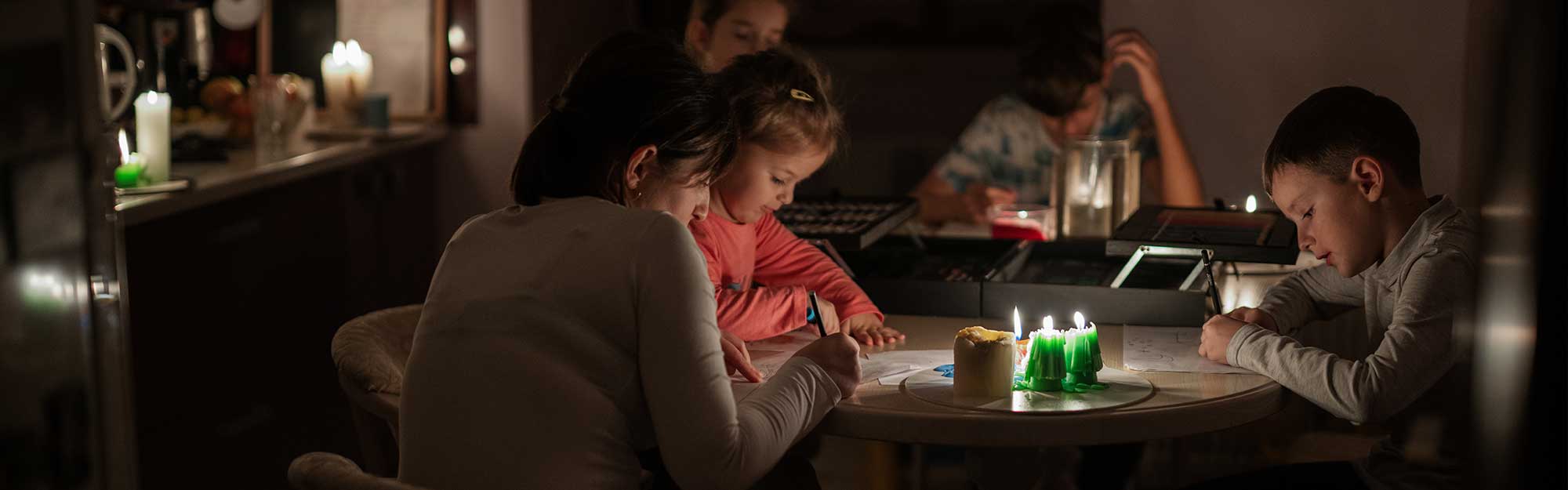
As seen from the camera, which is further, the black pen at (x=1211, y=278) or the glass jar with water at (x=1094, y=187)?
the glass jar with water at (x=1094, y=187)

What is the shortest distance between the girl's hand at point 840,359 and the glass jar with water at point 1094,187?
103 centimetres

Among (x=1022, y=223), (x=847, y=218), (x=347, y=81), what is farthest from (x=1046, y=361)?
(x=347, y=81)

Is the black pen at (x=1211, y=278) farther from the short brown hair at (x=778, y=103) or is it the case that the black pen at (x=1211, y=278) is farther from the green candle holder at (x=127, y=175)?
the green candle holder at (x=127, y=175)

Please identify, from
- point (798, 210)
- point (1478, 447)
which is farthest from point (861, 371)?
point (1478, 447)

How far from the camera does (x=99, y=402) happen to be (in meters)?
1.06

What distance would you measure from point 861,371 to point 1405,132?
26.5 inches

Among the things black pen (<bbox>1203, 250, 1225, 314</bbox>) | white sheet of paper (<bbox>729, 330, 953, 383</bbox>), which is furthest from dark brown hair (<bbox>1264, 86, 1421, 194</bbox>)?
white sheet of paper (<bbox>729, 330, 953, 383</bbox>)

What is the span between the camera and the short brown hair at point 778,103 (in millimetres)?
1902

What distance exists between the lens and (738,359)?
156 centimetres

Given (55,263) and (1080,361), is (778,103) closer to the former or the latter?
(1080,361)

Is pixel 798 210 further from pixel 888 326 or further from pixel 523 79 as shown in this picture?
pixel 523 79

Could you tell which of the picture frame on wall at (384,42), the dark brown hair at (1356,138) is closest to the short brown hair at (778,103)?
the dark brown hair at (1356,138)

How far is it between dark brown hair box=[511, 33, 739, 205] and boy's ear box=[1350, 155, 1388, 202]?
2.48ft

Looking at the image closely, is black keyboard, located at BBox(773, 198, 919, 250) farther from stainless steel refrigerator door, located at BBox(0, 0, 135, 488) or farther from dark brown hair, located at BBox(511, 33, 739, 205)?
stainless steel refrigerator door, located at BBox(0, 0, 135, 488)
